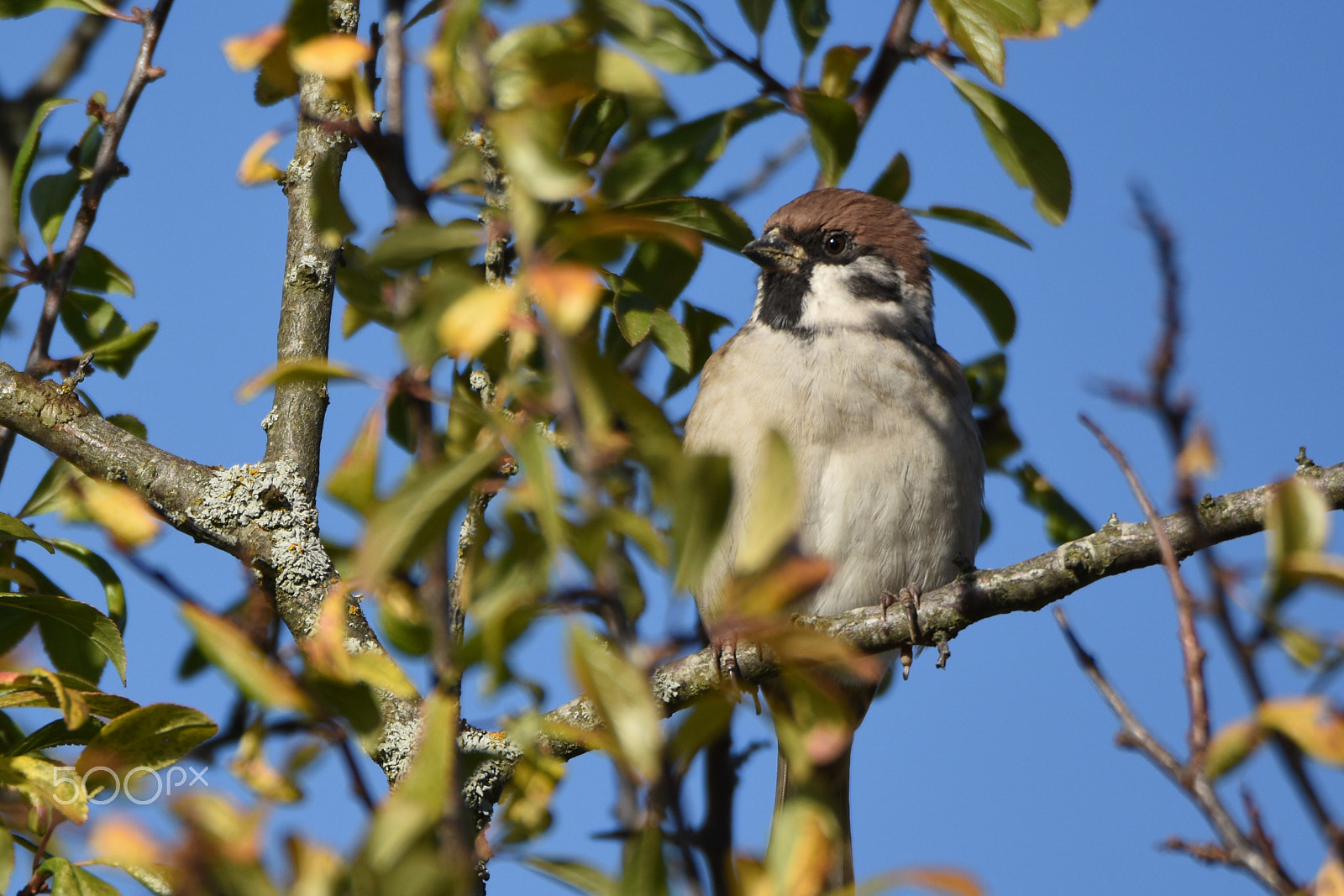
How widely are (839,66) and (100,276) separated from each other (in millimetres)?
1886

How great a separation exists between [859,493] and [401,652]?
2.33m

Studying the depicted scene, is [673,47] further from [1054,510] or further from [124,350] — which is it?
[1054,510]

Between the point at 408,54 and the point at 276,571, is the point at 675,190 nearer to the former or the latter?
the point at 408,54

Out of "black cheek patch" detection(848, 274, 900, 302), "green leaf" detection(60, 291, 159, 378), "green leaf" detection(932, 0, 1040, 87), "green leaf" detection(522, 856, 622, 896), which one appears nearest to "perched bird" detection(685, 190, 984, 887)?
"black cheek patch" detection(848, 274, 900, 302)

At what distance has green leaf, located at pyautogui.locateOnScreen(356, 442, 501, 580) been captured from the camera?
1121 mm

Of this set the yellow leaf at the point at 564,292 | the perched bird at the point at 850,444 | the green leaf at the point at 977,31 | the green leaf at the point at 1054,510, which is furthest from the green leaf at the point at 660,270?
the yellow leaf at the point at 564,292

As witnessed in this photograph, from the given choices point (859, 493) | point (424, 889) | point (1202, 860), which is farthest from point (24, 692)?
point (859, 493)

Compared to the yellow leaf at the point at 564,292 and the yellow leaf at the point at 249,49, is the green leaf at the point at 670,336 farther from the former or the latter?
the yellow leaf at the point at 564,292

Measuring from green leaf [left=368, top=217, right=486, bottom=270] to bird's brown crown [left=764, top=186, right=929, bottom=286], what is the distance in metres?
3.28

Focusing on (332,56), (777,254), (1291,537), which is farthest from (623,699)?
(777,254)

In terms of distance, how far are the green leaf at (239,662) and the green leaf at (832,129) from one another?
1.74 meters

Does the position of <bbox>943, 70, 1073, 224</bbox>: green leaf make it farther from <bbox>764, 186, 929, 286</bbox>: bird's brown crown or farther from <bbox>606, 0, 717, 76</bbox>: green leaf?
<bbox>764, 186, 929, 286</bbox>: bird's brown crown

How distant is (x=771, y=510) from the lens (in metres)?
1.11

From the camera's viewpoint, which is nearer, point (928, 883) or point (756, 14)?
point (928, 883)
